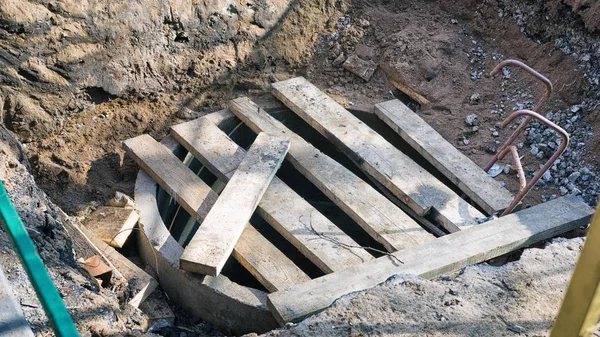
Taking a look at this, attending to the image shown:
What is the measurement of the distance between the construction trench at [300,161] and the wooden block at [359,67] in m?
0.02

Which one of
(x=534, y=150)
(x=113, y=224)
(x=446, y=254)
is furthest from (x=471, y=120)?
(x=113, y=224)

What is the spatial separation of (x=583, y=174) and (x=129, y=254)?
241cm

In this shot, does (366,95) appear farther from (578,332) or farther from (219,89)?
(578,332)

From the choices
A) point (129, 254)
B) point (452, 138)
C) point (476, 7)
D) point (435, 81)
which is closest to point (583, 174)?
point (452, 138)

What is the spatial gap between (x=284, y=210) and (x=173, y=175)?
0.62m

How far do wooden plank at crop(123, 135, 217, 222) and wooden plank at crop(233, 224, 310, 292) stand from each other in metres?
0.27

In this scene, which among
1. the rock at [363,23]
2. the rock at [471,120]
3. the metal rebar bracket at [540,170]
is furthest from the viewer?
the rock at [363,23]

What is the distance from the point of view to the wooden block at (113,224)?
3.62m

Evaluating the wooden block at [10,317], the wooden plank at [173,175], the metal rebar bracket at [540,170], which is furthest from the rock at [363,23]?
the wooden block at [10,317]

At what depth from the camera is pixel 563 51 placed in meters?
4.64

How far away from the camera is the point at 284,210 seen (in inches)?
147

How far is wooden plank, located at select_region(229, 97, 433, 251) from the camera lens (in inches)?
142

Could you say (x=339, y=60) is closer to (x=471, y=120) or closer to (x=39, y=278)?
(x=471, y=120)

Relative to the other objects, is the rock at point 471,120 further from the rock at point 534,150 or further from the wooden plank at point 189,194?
the wooden plank at point 189,194
